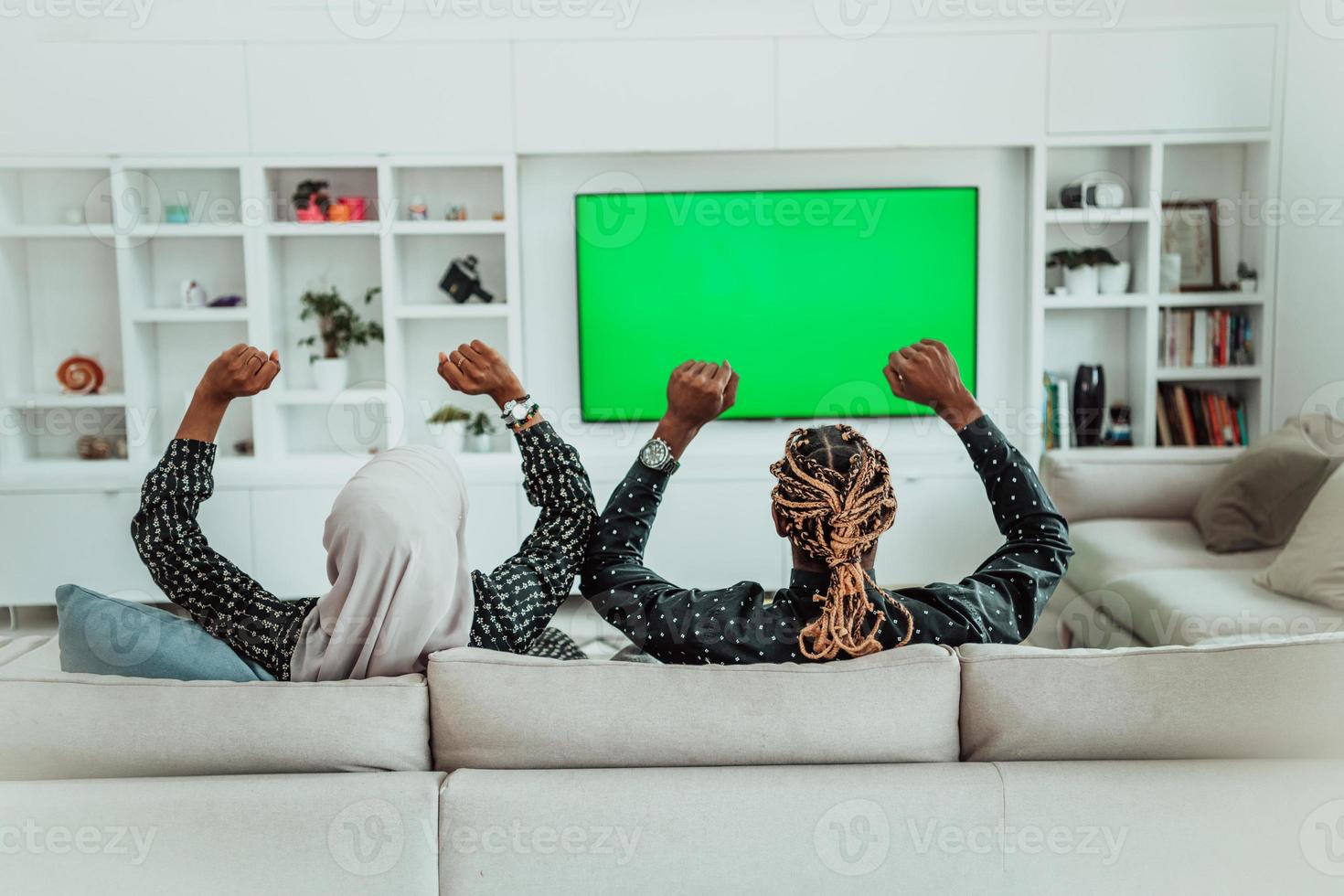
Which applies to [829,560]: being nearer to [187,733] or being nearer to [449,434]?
[187,733]

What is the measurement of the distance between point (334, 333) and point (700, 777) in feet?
10.6

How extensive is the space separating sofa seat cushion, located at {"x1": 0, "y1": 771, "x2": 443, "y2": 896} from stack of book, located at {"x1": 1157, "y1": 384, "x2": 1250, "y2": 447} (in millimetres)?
3656

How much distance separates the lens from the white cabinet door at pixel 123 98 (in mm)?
3576

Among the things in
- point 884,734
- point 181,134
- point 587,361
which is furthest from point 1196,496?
point 181,134

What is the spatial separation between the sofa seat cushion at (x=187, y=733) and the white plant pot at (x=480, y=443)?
113 inches

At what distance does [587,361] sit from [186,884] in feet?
9.98

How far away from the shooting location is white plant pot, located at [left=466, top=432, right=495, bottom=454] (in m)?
3.91

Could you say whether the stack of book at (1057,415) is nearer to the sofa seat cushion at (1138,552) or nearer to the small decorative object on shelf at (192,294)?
the sofa seat cushion at (1138,552)

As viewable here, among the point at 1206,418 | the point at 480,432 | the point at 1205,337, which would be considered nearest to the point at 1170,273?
the point at 1205,337

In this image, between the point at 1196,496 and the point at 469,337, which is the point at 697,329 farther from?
the point at 1196,496

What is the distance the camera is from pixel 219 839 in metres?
0.99

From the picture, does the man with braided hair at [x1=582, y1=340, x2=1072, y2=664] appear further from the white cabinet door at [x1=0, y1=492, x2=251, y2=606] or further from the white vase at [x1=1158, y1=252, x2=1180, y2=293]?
the white vase at [x1=1158, y1=252, x2=1180, y2=293]

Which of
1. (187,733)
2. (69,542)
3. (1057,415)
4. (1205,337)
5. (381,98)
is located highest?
(381,98)

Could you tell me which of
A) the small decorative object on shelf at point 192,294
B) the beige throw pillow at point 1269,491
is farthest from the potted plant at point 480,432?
the beige throw pillow at point 1269,491
